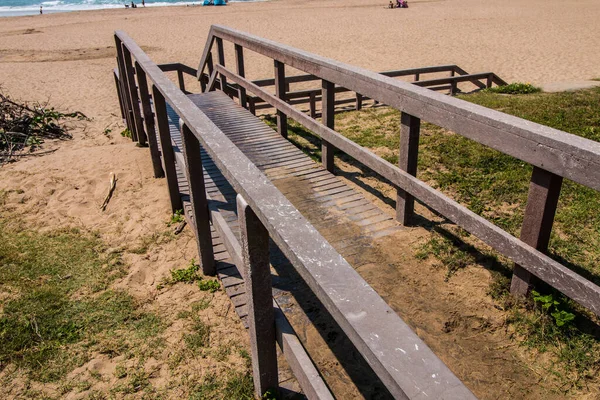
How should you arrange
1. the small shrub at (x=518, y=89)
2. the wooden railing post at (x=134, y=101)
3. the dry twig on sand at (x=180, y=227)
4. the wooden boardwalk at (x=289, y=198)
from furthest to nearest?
1. the small shrub at (x=518, y=89)
2. the wooden railing post at (x=134, y=101)
3. the dry twig on sand at (x=180, y=227)
4. the wooden boardwalk at (x=289, y=198)

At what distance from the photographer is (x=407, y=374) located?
1.02m

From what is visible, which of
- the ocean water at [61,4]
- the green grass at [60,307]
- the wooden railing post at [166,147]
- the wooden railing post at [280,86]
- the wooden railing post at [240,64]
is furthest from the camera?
the ocean water at [61,4]

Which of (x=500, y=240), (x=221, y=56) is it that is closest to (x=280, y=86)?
(x=221, y=56)

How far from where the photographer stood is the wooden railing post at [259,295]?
1972 millimetres

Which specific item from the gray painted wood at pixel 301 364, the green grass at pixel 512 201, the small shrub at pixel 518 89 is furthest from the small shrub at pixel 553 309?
the small shrub at pixel 518 89

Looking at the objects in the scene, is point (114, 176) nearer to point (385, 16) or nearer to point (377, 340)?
point (377, 340)

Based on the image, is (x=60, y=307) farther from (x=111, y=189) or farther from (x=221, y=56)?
(x=221, y=56)

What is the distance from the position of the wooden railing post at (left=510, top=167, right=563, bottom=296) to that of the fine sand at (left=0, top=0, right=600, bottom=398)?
0.57 m

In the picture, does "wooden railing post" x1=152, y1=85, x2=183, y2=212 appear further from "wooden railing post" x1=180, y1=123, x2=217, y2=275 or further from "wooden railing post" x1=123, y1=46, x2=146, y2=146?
"wooden railing post" x1=123, y1=46, x2=146, y2=146

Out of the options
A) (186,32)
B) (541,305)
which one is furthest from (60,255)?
(186,32)

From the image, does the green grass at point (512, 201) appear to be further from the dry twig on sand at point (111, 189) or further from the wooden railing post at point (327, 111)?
the dry twig on sand at point (111, 189)

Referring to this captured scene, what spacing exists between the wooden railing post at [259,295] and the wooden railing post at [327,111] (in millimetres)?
2770

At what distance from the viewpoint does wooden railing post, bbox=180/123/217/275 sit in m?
3.18

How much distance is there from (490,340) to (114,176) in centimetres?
484
